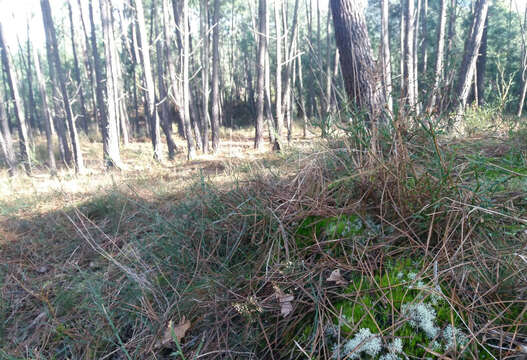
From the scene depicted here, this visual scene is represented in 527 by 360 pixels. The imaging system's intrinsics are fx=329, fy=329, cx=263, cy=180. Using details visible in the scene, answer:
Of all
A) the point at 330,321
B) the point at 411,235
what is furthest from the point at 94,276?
the point at 411,235

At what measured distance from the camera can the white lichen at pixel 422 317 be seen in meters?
1.22

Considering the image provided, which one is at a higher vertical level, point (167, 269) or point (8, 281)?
point (167, 269)

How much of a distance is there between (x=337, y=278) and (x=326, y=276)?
66 millimetres

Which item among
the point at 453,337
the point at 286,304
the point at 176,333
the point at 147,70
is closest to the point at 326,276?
the point at 286,304

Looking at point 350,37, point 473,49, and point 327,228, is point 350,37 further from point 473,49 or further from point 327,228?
point 473,49

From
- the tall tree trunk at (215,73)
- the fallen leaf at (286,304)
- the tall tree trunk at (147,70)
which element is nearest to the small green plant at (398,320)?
the fallen leaf at (286,304)

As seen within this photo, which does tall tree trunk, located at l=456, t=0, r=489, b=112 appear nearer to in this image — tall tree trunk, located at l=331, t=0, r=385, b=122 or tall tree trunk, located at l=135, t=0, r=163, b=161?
tall tree trunk, located at l=331, t=0, r=385, b=122

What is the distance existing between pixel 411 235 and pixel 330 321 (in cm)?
61

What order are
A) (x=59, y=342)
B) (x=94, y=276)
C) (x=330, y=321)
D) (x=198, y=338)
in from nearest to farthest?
(x=330, y=321) → (x=198, y=338) → (x=59, y=342) → (x=94, y=276)

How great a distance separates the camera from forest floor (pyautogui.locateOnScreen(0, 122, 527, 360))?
1.26 meters

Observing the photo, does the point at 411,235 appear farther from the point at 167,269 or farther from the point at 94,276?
the point at 94,276

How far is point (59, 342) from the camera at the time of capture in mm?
1812

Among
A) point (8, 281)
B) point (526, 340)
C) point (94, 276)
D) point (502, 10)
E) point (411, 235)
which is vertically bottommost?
point (8, 281)

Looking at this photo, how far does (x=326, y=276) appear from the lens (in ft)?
5.12
